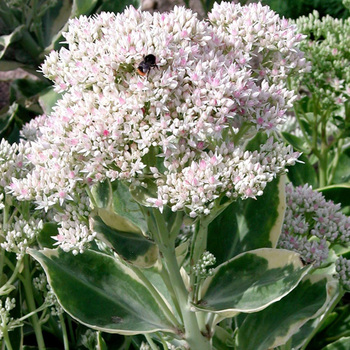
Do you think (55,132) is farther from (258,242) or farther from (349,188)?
(349,188)

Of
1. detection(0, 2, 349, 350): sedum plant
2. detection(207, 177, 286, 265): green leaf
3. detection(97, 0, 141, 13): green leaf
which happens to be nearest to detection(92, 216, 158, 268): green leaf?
detection(0, 2, 349, 350): sedum plant

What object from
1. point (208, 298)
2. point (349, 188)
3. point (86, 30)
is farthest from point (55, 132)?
point (349, 188)

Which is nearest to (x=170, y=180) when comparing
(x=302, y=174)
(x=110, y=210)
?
(x=110, y=210)

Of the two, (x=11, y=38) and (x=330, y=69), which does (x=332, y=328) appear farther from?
(x=11, y=38)

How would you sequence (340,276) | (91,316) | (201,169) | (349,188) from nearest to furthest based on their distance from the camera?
(201,169) < (91,316) < (340,276) < (349,188)

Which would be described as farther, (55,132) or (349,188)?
(349,188)

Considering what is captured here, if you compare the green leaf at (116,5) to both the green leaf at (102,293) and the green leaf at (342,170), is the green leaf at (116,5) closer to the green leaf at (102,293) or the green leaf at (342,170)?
the green leaf at (342,170)
